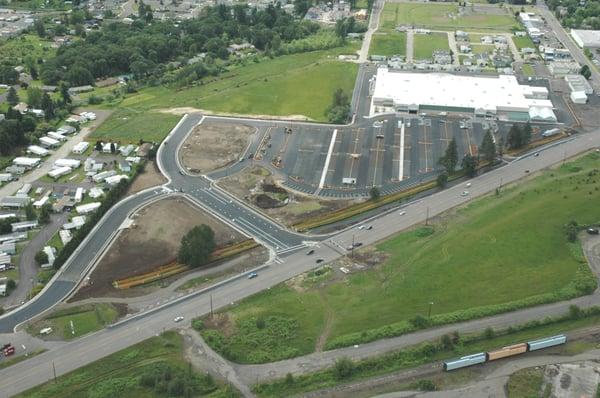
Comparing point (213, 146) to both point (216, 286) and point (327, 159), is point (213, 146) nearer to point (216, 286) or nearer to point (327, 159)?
point (327, 159)

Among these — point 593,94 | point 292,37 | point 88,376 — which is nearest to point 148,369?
point 88,376

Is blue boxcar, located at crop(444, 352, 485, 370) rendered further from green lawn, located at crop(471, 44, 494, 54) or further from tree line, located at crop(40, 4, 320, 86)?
green lawn, located at crop(471, 44, 494, 54)

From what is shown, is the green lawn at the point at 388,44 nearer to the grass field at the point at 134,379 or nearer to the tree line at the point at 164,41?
the tree line at the point at 164,41

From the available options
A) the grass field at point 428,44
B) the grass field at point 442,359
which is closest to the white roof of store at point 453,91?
the grass field at point 428,44

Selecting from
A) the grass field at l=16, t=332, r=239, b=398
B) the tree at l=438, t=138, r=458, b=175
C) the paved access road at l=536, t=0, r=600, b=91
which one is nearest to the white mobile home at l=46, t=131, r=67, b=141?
the grass field at l=16, t=332, r=239, b=398

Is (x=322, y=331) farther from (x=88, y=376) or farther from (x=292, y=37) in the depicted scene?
(x=292, y=37)

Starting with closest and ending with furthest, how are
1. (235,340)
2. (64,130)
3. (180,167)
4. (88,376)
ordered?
1. (88,376)
2. (235,340)
3. (180,167)
4. (64,130)
